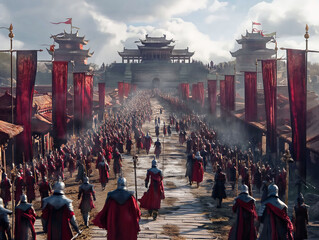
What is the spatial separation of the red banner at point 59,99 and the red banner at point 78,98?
4533 mm

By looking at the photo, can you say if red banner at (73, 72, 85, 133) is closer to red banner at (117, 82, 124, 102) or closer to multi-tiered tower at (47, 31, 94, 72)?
red banner at (117, 82, 124, 102)

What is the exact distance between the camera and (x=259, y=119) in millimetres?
21469

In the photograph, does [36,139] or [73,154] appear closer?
[73,154]

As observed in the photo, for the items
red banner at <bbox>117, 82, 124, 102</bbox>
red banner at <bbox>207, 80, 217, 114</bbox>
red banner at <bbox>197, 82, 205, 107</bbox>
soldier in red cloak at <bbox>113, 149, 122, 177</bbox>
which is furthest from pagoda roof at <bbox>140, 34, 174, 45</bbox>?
soldier in red cloak at <bbox>113, 149, 122, 177</bbox>

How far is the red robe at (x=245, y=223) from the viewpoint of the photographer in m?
7.06

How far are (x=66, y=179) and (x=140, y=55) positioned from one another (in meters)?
80.5

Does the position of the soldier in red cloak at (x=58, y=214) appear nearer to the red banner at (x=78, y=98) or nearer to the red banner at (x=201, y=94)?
the red banner at (x=78, y=98)

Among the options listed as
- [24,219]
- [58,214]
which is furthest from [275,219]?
[24,219]

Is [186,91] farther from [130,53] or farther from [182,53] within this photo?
[130,53]

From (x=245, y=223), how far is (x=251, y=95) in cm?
1418

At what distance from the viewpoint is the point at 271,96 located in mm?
15406

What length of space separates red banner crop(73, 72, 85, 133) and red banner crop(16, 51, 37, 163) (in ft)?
27.6

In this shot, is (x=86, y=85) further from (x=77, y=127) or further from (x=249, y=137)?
(x=249, y=137)

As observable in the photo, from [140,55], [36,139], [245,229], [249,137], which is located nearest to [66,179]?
[36,139]
